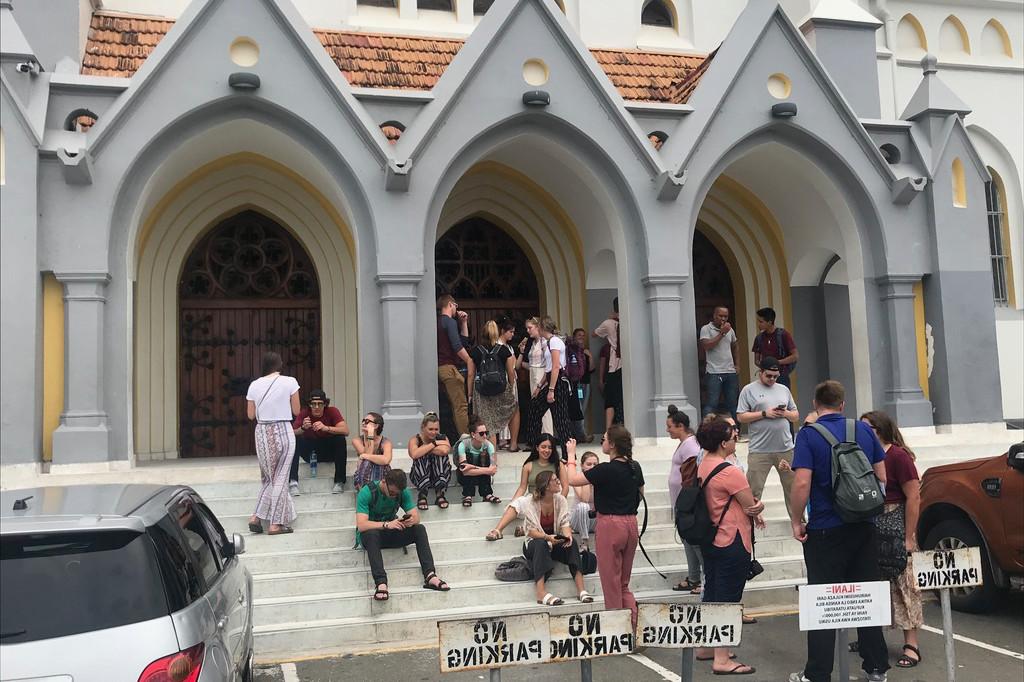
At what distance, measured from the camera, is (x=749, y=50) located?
12555mm

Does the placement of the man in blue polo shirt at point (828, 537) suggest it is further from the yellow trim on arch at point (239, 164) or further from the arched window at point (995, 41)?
the arched window at point (995, 41)

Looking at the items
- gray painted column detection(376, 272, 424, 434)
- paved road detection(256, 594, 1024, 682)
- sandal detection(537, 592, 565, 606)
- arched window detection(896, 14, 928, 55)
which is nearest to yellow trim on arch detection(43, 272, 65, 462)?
gray painted column detection(376, 272, 424, 434)

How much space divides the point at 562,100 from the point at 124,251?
5667 mm

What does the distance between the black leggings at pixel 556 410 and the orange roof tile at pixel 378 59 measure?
4611mm

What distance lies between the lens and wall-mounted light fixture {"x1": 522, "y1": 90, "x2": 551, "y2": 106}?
11703mm

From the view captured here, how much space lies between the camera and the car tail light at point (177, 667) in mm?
3662

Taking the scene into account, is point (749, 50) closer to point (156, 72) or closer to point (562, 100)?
point (562, 100)

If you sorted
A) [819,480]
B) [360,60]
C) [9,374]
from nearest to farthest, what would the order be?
[819,480], [9,374], [360,60]

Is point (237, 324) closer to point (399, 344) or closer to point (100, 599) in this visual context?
point (399, 344)

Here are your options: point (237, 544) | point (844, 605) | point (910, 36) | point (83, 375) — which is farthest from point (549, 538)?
point (910, 36)

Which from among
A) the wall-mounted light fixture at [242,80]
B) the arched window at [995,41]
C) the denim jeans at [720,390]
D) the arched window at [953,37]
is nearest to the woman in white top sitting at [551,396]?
the denim jeans at [720,390]

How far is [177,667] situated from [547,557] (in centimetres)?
479

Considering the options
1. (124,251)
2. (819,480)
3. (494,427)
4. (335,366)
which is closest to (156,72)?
(124,251)

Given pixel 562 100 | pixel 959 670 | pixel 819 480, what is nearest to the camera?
pixel 819 480
